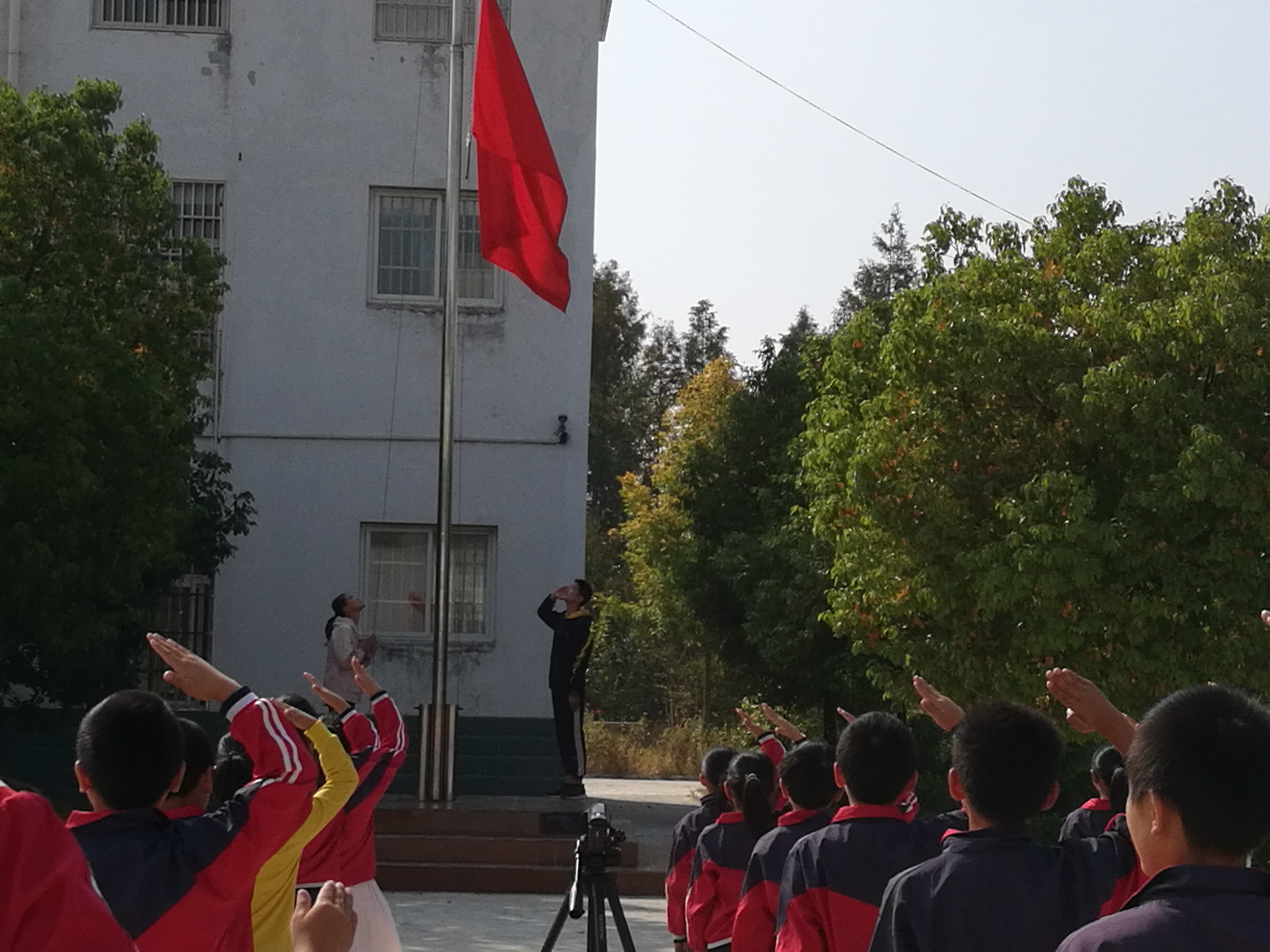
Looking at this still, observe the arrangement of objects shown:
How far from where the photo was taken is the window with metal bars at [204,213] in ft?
72.6

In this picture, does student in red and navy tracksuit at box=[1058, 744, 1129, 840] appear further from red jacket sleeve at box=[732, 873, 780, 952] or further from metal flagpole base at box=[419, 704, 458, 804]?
metal flagpole base at box=[419, 704, 458, 804]

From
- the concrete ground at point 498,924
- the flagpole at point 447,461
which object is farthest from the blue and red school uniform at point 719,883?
the flagpole at point 447,461

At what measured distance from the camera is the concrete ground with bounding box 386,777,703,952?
1292 centimetres

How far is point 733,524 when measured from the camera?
25750 mm

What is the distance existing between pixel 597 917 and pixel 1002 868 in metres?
5.12

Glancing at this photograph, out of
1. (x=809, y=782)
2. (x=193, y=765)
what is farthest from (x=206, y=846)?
(x=809, y=782)

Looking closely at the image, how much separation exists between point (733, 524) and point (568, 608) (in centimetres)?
799

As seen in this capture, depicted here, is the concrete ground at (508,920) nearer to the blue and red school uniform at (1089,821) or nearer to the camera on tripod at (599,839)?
the camera on tripod at (599,839)

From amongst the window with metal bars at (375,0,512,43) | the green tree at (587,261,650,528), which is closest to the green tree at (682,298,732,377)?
the green tree at (587,261,650,528)

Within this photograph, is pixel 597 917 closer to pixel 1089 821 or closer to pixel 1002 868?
pixel 1089 821

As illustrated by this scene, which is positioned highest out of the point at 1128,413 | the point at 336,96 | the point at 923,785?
the point at 336,96

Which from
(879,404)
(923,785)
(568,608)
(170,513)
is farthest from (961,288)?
(170,513)

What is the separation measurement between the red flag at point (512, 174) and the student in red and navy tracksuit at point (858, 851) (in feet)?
39.0

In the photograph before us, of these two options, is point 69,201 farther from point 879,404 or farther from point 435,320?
point 879,404
